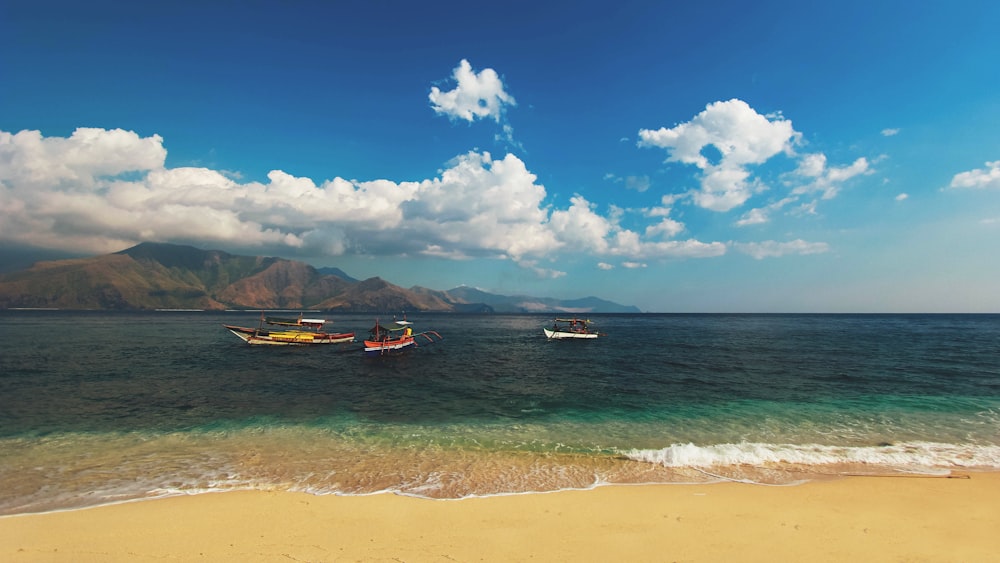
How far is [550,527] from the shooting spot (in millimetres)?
9531

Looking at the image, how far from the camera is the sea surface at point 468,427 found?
13023mm

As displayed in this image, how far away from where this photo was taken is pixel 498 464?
46.9ft

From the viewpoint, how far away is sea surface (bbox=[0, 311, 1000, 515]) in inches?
513

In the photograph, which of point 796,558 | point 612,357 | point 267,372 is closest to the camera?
point 796,558

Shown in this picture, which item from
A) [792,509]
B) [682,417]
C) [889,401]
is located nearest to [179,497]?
[792,509]

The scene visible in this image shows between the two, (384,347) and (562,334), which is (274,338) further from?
(562,334)

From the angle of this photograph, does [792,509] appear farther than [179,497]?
No

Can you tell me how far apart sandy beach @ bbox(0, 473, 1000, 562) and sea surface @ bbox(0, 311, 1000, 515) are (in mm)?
1131

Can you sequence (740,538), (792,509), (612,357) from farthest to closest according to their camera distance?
(612,357)
(792,509)
(740,538)

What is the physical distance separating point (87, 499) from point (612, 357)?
160ft

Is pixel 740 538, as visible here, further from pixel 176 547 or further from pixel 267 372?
pixel 267 372

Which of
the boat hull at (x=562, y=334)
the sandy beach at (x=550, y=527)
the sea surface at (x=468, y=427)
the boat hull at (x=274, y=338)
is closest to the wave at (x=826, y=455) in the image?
the sea surface at (x=468, y=427)

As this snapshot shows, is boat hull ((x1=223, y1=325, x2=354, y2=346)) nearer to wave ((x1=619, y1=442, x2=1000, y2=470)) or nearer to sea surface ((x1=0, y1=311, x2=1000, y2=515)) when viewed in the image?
sea surface ((x1=0, y1=311, x2=1000, y2=515))

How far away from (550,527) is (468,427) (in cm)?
1050
